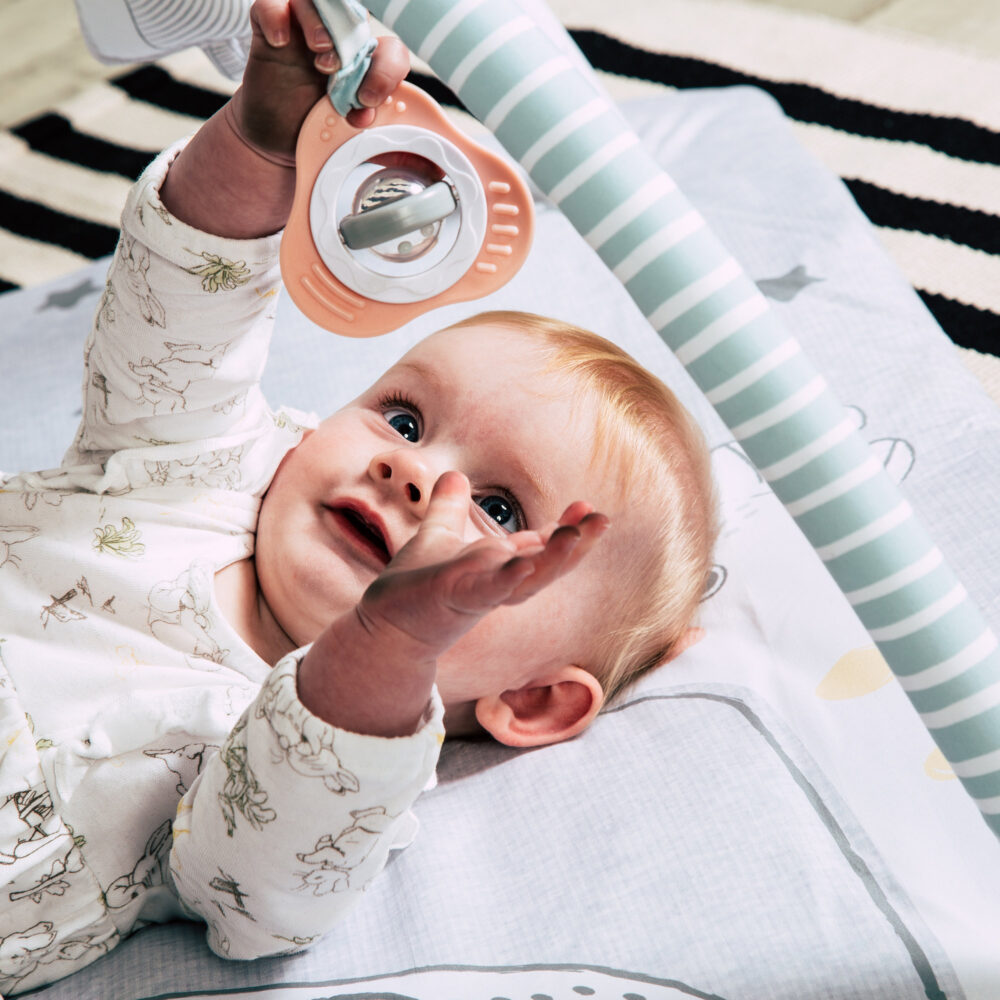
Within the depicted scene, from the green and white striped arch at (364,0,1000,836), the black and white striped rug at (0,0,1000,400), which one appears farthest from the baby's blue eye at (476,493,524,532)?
the black and white striped rug at (0,0,1000,400)

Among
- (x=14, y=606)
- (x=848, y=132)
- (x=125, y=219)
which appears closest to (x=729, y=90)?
(x=848, y=132)

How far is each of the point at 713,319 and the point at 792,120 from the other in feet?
3.31

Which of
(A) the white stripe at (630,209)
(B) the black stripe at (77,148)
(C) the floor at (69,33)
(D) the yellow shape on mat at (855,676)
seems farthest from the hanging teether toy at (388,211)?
(C) the floor at (69,33)

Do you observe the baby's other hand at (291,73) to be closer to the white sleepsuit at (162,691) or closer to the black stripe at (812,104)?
the white sleepsuit at (162,691)

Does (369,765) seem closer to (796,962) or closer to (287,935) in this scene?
(287,935)

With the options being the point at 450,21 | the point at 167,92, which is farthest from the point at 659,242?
the point at 167,92

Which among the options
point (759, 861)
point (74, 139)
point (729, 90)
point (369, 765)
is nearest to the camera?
point (369, 765)

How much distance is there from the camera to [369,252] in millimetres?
532

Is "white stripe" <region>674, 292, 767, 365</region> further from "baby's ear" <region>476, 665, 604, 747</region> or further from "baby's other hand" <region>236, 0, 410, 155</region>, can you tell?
"baby's ear" <region>476, 665, 604, 747</region>

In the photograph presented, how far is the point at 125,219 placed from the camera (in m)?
0.64

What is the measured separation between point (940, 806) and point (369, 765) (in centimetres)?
35

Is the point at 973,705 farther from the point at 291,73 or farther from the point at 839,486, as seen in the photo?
the point at 291,73

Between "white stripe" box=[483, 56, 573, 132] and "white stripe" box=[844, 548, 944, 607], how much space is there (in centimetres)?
22

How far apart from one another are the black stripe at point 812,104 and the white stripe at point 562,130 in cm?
91
